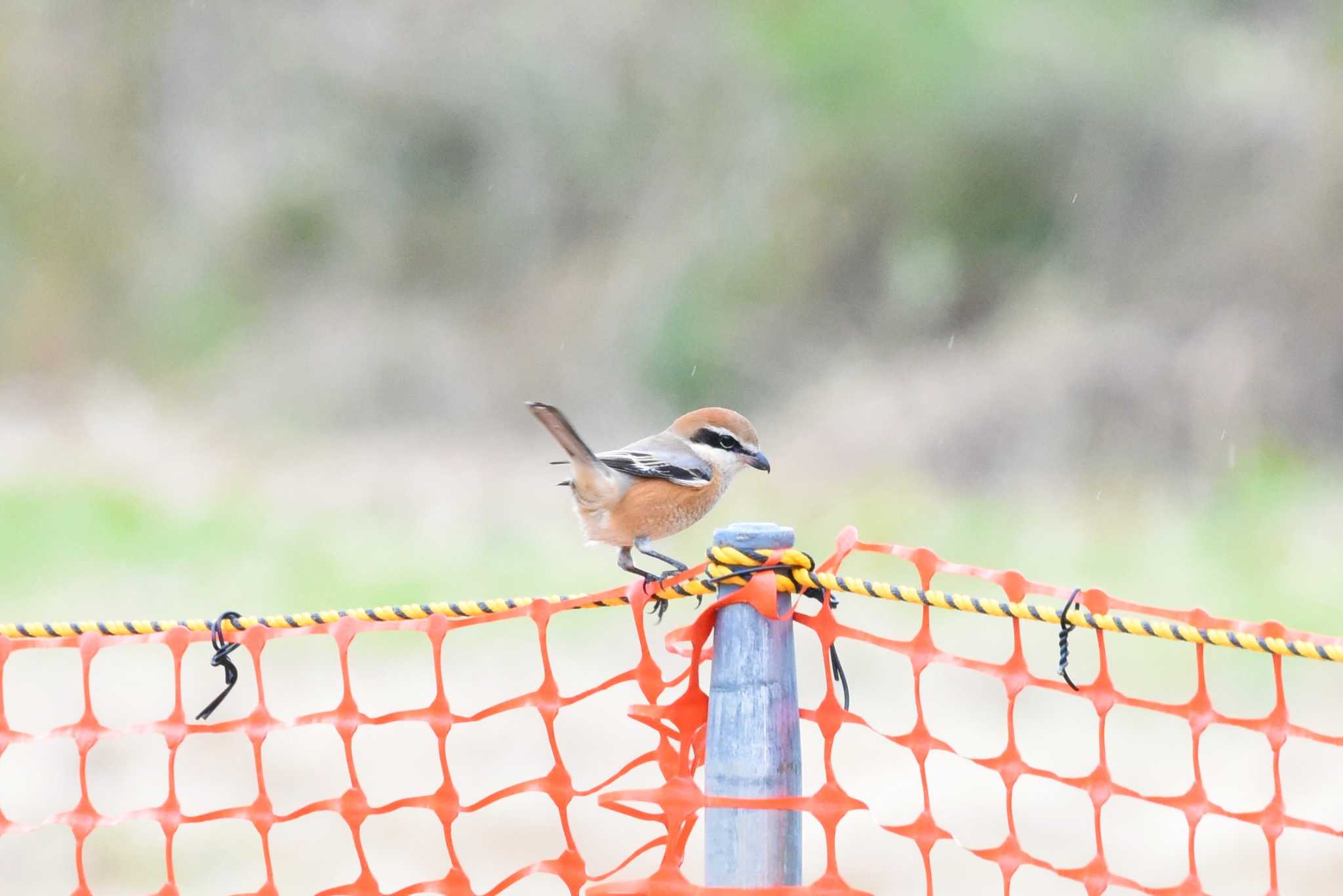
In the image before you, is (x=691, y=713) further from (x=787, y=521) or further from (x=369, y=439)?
(x=369, y=439)

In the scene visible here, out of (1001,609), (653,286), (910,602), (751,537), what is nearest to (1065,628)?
(1001,609)

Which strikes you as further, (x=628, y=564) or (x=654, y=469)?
(x=654, y=469)

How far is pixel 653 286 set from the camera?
18.6 metres

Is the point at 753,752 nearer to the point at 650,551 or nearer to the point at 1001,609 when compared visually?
the point at 1001,609

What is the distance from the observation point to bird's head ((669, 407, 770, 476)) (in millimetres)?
4000

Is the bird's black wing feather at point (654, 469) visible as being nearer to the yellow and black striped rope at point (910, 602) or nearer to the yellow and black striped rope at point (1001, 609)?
the yellow and black striped rope at point (910, 602)

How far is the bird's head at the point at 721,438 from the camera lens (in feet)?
13.1

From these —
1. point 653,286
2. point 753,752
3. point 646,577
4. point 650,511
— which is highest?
point 653,286

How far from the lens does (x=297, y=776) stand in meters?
9.45

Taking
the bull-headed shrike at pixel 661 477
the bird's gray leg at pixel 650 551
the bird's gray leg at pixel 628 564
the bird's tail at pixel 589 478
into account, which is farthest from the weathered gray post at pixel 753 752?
the bull-headed shrike at pixel 661 477

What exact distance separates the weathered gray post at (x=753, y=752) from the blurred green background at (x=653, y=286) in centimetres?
1005

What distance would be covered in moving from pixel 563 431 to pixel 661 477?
45cm

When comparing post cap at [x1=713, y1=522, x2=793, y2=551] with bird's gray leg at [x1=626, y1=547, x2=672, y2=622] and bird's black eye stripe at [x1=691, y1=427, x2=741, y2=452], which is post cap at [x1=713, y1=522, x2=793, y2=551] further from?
bird's black eye stripe at [x1=691, y1=427, x2=741, y2=452]

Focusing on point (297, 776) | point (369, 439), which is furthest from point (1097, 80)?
point (297, 776)
